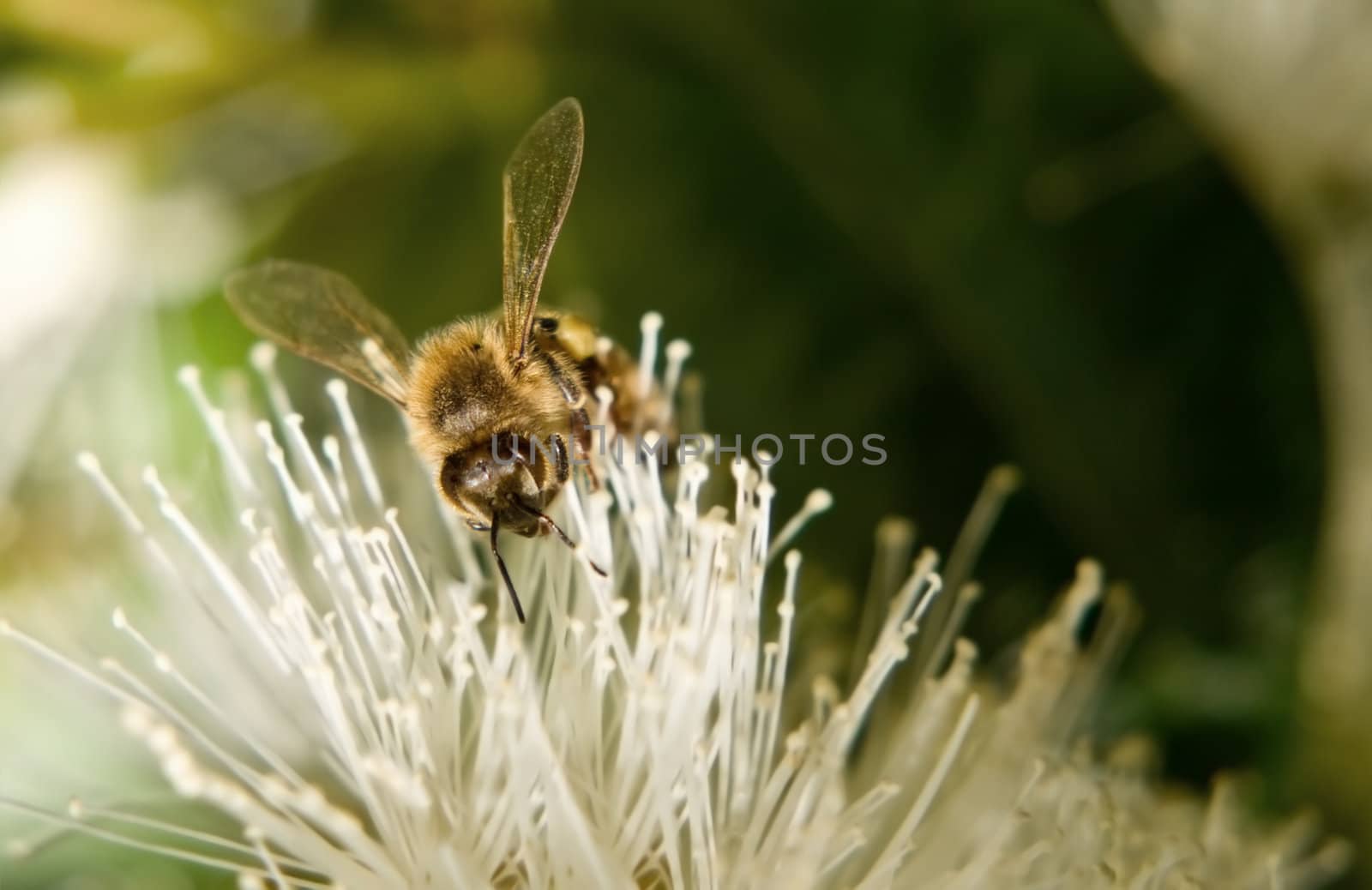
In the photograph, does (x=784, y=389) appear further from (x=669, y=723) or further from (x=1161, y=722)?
(x=669, y=723)

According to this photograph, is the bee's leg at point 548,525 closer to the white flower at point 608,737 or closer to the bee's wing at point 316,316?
the white flower at point 608,737

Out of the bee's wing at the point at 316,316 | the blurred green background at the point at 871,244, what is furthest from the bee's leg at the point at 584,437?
the blurred green background at the point at 871,244

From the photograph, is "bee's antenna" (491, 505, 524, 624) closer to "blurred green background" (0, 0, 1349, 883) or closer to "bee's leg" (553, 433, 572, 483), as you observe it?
"bee's leg" (553, 433, 572, 483)

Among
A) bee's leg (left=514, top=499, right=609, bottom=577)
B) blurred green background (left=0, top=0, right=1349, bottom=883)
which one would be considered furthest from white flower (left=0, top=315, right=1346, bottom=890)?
blurred green background (left=0, top=0, right=1349, bottom=883)

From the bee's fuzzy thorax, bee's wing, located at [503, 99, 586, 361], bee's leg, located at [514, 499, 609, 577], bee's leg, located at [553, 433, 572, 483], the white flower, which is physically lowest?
the white flower

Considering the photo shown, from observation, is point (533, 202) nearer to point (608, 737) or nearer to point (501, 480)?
point (501, 480)
